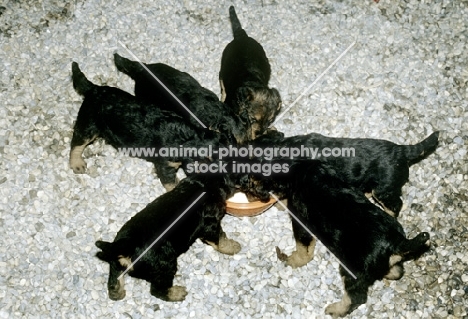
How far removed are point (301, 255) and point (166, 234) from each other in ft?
5.97

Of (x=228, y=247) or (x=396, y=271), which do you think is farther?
(x=228, y=247)

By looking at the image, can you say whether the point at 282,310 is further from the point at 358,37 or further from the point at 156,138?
the point at 358,37

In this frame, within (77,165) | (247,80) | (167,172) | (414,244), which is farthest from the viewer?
(77,165)

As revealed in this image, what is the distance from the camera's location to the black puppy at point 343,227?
443cm

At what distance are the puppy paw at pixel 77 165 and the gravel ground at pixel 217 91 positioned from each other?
0.10m

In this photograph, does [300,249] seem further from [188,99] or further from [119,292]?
[188,99]

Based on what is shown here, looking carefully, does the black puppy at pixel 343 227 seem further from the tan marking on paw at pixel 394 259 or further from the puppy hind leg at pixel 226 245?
the puppy hind leg at pixel 226 245

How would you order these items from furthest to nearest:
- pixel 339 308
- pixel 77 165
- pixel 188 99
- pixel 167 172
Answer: pixel 77 165
pixel 188 99
pixel 167 172
pixel 339 308

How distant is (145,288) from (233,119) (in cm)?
237

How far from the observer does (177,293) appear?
213 inches

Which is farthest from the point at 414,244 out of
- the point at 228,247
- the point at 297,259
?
the point at 228,247

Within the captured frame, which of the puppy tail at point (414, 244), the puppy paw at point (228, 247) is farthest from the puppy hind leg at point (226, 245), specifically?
the puppy tail at point (414, 244)

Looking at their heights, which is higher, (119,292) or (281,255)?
(281,255)

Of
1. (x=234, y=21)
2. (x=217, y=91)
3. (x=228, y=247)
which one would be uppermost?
(x=234, y=21)
